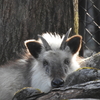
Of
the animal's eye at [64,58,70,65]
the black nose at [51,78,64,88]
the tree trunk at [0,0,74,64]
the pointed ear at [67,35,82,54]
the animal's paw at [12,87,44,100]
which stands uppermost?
the tree trunk at [0,0,74,64]

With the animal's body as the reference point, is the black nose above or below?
below

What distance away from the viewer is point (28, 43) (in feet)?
14.9

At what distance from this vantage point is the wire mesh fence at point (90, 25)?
5.97 meters

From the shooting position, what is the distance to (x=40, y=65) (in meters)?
4.61

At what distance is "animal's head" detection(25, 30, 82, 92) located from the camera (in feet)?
13.8

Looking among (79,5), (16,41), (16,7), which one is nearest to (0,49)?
(16,41)

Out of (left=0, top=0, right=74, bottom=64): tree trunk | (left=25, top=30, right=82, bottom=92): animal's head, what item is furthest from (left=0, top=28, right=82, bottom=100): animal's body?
(left=0, top=0, right=74, bottom=64): tree trunk

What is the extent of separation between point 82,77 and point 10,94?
1569 millimetres

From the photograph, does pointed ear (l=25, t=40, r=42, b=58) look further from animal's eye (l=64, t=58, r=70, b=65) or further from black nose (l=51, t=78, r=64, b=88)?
black nose (l=51, t=78, r=64, b=88)

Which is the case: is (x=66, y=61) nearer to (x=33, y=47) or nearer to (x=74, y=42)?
(x=74, y=42)

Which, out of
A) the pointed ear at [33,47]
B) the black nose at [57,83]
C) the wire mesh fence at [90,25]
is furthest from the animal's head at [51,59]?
the wire mesh fence at [90,25]

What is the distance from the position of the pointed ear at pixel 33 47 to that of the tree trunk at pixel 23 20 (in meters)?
0.59

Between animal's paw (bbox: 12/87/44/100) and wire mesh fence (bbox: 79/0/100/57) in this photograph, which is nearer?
animal's paw (bbox: 12/87/44/100)

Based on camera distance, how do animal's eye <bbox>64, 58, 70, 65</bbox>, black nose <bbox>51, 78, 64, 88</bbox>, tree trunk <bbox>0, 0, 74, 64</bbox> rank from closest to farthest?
black nose <bbox>51, 78, 64, 88</bbox>, animal's eye <bbox>64, 58, 70, 65</bbox>, tree trunk <bbox>0, 0, 74, 64</bbox>
